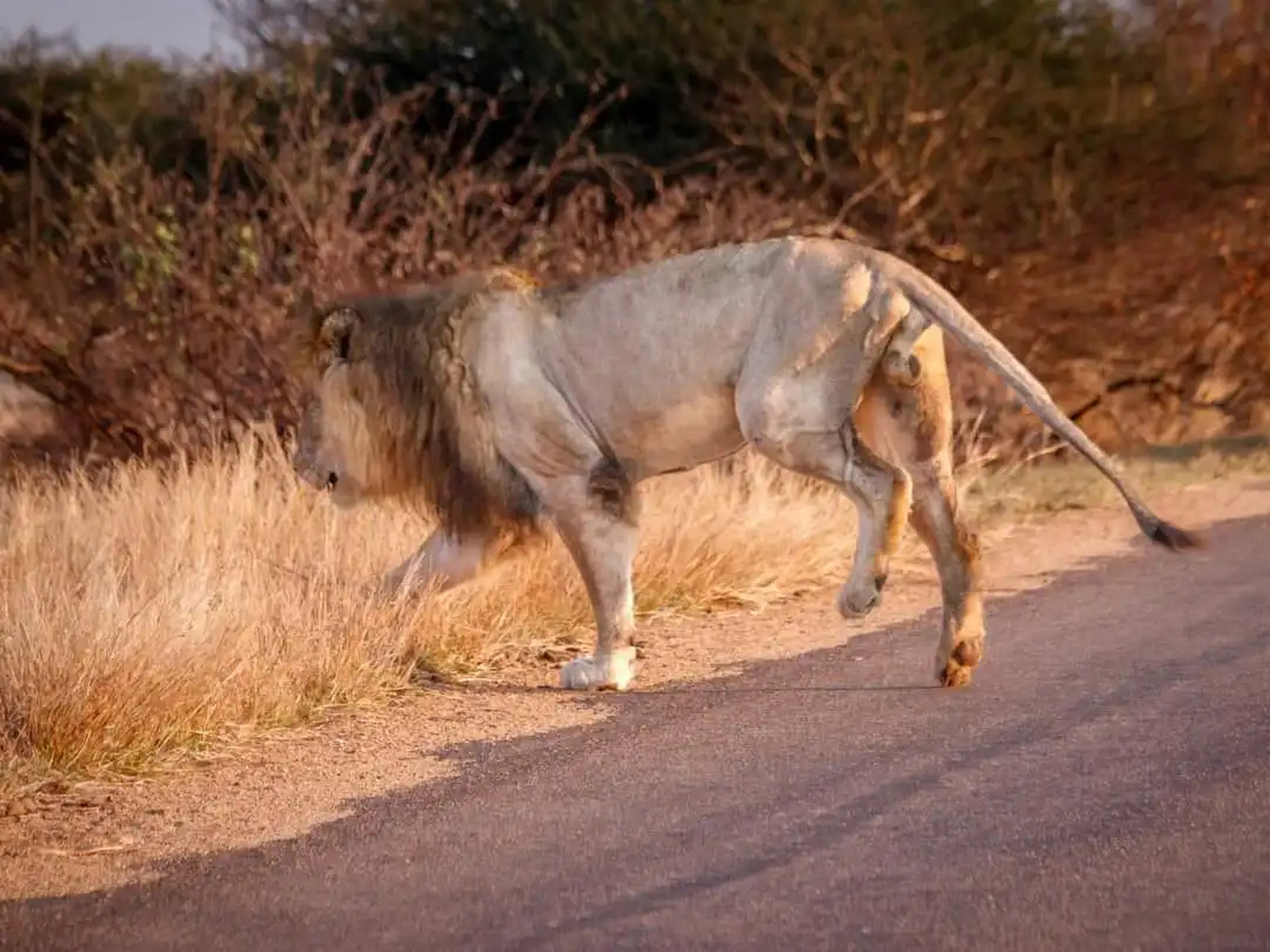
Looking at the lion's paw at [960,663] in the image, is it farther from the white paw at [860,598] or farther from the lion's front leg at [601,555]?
the lion's front leg at [601,555]

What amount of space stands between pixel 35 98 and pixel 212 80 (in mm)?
3238

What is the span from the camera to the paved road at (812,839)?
4.32m

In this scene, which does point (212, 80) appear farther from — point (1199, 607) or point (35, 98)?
point (1199, 607)

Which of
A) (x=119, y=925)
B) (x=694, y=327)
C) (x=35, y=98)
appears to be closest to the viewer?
(x=119, y=925)

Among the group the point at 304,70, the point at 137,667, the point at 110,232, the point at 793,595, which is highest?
the point at 304,70

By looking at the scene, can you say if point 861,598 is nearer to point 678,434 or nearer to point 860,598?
point 860,598

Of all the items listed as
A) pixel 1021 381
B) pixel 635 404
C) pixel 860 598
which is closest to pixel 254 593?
pixel 635 404

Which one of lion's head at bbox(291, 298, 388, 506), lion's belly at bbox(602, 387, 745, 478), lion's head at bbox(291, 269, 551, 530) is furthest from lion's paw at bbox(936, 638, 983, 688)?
lion's head at bbox(291, 298, 388, 506)

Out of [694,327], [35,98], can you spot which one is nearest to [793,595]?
[694,327]

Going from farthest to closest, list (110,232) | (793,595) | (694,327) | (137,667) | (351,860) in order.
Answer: (110,232) < (793,595) < (694,327) < (137,667) < (351,860)

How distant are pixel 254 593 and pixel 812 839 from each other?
10.1ft

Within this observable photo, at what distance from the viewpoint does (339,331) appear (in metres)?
7.75

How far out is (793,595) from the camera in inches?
371

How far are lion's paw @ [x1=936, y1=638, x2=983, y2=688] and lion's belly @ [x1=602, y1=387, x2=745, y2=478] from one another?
1.10 metres
